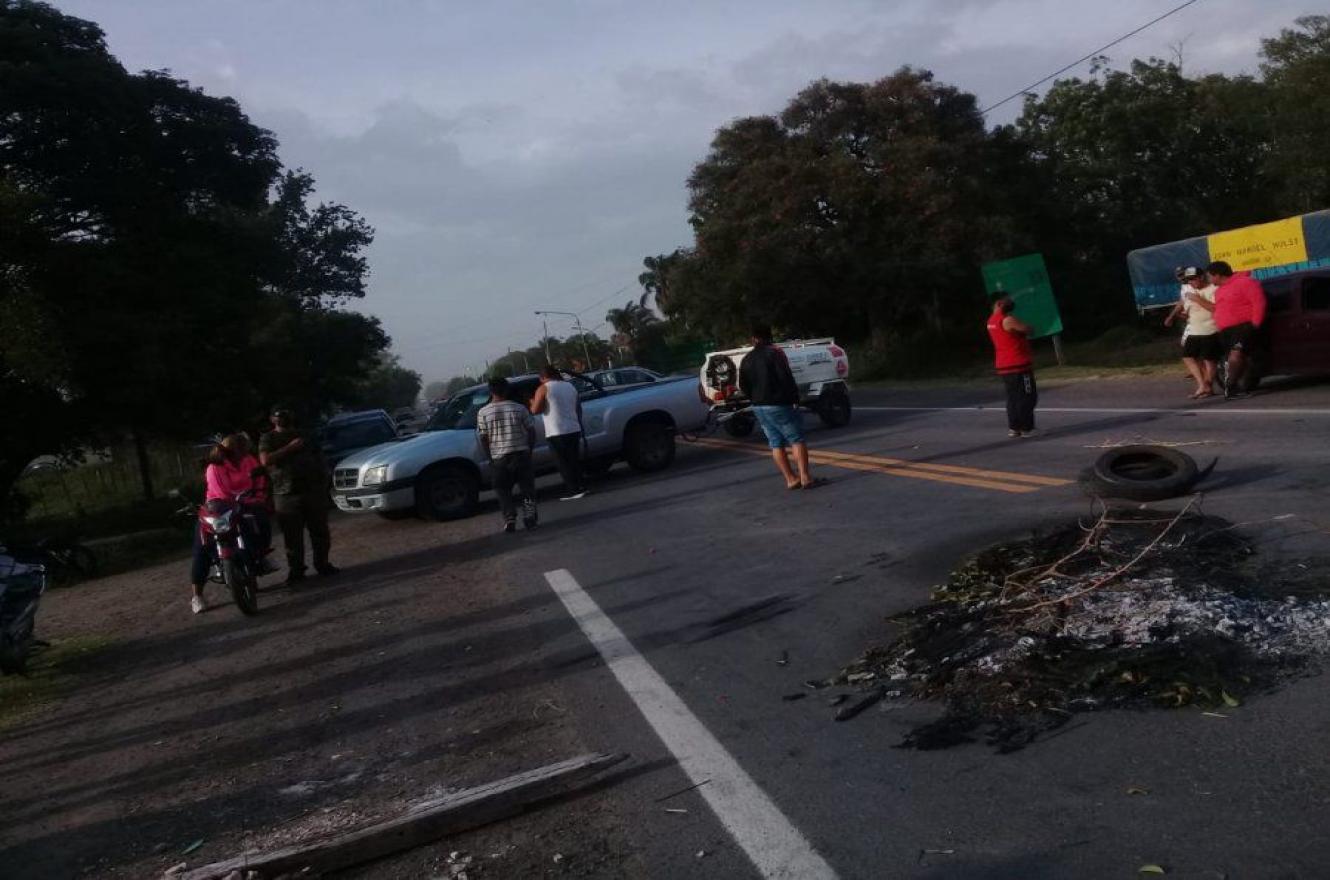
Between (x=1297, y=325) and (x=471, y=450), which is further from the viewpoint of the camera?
(x=471, y=450)

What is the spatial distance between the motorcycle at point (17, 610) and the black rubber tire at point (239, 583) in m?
1.50

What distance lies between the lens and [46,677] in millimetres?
9828

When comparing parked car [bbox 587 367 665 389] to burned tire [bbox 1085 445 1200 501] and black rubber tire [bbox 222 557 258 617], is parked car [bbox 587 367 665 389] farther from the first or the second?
burned tire [bbox 1085 445 1200 501]

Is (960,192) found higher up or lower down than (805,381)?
higher up

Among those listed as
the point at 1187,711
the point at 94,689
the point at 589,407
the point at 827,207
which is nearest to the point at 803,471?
the point at 589,407

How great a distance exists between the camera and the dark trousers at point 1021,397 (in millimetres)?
14594

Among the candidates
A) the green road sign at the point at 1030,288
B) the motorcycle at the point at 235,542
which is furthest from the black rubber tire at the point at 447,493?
the green road sign at the point at 1030,288

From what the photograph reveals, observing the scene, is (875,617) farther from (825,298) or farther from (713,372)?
(825,298)

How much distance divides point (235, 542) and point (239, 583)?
1.26 feet

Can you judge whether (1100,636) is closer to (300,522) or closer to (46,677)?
(46,677)

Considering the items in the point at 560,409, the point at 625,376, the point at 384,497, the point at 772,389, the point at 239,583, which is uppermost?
the point at 625,376

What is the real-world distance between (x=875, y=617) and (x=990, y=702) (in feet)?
5.98

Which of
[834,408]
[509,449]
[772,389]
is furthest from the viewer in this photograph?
[834,408]

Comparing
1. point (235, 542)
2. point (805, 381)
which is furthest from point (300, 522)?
point (805, 381)
